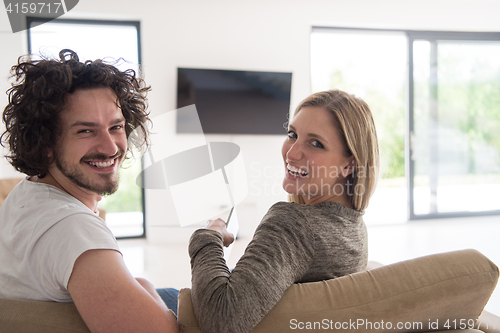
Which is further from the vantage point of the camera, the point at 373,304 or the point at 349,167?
the point at 349,167

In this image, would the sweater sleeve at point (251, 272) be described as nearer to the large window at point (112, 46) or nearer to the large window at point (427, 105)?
the large window at point (112, 46)

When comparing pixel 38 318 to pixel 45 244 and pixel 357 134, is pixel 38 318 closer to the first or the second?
pixel 45 244

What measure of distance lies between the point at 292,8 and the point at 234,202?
8.11 feet

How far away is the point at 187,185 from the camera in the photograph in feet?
14.5

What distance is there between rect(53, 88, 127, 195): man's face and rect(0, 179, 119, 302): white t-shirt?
0.17 metres

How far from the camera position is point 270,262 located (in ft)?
2.78

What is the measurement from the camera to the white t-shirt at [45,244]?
2.69ft

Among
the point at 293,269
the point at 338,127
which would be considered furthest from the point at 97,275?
the point at 338,127

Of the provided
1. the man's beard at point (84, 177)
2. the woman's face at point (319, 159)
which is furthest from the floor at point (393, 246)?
the woman's face at point (319, 159)

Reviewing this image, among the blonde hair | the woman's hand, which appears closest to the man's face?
the woman's hand

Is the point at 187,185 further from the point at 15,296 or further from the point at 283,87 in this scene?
the point at 15,296

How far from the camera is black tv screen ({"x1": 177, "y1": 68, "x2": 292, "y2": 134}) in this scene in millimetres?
4184

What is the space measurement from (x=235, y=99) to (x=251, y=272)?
3612 millimetres

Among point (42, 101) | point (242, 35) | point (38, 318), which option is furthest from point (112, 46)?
point (38, 318)
